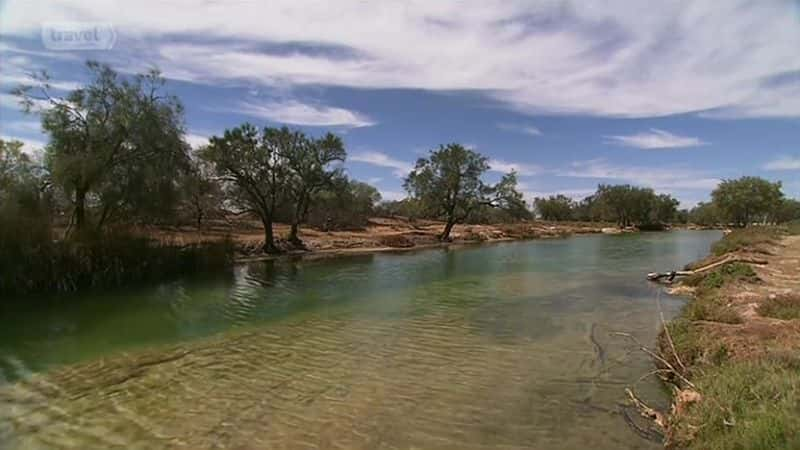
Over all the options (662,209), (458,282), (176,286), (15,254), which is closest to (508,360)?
(458,282)

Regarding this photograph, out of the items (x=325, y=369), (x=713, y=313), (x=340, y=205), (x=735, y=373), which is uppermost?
(x=340, y=205)

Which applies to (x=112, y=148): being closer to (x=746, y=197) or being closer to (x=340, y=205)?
(x=340, y=205)

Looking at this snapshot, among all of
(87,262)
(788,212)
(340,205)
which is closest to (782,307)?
(87,262)

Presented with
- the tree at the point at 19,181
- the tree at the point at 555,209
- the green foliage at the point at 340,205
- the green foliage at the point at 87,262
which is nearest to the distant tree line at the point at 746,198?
the tree at the point at 555,209

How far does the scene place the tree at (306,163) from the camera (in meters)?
35.5

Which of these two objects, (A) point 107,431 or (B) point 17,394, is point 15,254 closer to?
(B) point 17,394

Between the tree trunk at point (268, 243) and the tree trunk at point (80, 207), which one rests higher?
the tree trunk at point (80, 207)

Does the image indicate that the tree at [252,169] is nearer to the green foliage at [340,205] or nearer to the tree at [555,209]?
the green foliage at [340,205]

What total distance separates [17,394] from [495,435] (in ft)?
26.9

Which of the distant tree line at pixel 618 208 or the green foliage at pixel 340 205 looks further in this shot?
the distant tree line at pixel 618 208

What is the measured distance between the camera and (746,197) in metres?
75.5

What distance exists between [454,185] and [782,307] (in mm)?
42940

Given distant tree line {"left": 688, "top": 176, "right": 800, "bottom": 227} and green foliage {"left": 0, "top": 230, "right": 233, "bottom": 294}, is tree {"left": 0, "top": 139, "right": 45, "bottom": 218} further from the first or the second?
distant tree line {"left": 688, "top": 176, "right": 800, "bottom": 227}

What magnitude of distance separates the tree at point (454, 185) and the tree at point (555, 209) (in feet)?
231
